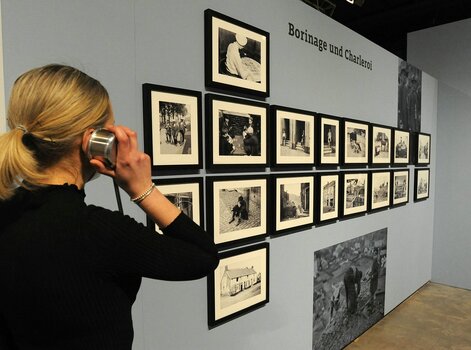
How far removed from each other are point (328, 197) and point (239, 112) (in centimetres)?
123

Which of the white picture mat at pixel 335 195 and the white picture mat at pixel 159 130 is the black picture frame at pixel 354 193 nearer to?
the white picture mat at pixel 335 195

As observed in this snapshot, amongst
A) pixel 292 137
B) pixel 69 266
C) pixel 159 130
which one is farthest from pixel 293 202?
pixel 69 266

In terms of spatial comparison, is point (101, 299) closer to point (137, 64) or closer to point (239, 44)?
point (137, 64)

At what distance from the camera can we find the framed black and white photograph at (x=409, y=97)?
4059 mm

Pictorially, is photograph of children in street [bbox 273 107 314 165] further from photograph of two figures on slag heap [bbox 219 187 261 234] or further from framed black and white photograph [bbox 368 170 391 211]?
framed black and white photograph [bbox 368 170 391 211]

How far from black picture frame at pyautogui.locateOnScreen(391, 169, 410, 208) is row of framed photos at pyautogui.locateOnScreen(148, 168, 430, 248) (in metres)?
0.30

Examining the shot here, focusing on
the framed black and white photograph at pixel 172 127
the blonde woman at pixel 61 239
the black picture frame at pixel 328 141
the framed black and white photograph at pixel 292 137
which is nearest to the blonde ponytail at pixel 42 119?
the blonde woman at pixel 61 239

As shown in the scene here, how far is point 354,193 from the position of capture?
10.7 feet

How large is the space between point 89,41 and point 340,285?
2.78 metres

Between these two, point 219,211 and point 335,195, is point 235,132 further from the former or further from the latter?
point 335,195

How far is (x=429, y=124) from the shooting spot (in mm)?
4887

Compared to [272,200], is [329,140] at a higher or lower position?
higher

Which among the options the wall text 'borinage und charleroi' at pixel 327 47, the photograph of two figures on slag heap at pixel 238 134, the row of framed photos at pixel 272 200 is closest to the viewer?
the row of framed photos at pixel 272 200

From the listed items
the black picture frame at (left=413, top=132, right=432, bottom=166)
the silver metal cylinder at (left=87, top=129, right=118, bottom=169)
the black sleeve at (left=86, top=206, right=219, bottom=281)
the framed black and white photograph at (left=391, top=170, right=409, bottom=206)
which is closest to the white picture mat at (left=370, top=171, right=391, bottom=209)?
the framed black and white photograph at (left=391, top=170, right=409, bottom=206)
